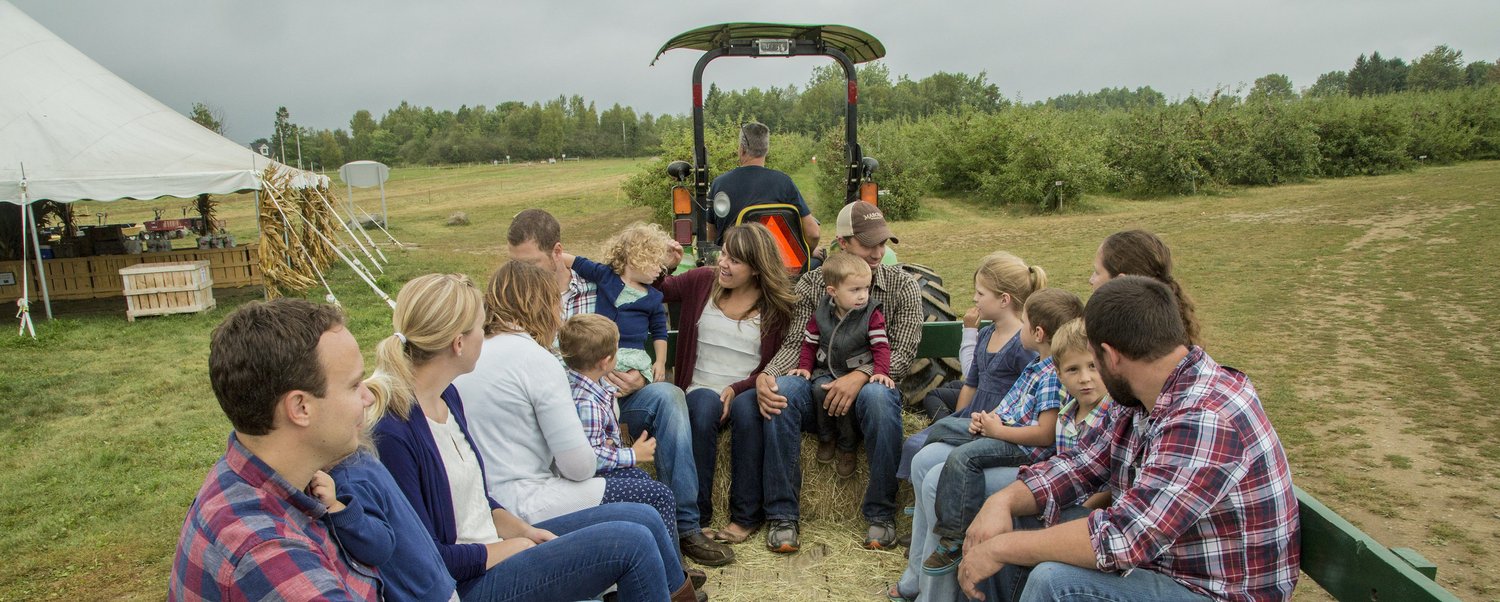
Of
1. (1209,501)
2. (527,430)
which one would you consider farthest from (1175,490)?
(527,430)

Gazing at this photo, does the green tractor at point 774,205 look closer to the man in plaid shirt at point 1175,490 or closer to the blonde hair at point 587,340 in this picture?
the blonde hair at point 587,340

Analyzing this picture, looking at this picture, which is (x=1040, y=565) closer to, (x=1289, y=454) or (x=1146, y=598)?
(x=1146, y=598)

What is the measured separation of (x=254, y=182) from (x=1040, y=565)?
39.5ft

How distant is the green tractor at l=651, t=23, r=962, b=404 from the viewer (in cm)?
533

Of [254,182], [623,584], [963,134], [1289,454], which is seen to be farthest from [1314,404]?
[963,134]

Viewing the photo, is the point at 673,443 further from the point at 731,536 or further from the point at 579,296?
the point at 579,296

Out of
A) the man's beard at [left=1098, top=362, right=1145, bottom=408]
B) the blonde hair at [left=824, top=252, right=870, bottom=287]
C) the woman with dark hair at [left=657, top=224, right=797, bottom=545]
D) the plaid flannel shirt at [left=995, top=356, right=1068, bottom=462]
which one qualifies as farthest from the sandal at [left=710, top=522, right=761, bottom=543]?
the man's beard at [left=1098, top=362, right=1145, bottom=408]

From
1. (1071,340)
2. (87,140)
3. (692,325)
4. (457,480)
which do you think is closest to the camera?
(457,480)

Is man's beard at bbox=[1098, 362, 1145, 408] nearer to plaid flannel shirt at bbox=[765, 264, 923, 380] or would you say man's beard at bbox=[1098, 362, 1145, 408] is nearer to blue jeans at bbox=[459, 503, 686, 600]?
blue jeans at bbox=[459, 503, 686, 600]

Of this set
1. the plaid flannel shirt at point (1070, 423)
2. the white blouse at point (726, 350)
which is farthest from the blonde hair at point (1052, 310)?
the white blouse at point (726, 350)

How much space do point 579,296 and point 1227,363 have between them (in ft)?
17.6

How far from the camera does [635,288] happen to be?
423 cm

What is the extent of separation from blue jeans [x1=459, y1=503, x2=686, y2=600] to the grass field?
1058 millimetres

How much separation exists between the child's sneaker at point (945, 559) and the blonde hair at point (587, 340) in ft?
4.59
